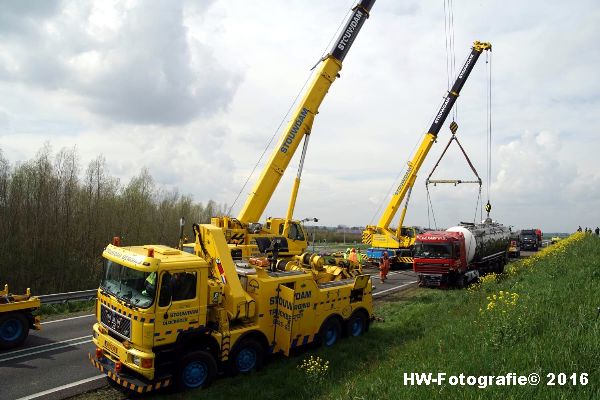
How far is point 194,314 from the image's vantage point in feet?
26.2

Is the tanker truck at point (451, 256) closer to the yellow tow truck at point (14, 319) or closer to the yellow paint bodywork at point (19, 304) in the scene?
the yellow paint bodywork at point (19, 304)

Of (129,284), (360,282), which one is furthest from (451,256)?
(129,284)

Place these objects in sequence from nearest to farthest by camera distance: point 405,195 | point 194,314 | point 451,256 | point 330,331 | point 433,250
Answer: point 194,314
point 330,331
point 451,256
point 433,250
point 405,195

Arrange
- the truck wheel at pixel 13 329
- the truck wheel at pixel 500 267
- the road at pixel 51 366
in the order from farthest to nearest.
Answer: the truck wheel at pixel 500 267 < the truck wheel at pixel 13 329 < the road at pixel 51 366

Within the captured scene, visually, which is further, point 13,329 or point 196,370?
point 13,329

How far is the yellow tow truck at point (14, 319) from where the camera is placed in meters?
10.4

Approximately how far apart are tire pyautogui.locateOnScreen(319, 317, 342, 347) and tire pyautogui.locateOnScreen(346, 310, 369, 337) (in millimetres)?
376

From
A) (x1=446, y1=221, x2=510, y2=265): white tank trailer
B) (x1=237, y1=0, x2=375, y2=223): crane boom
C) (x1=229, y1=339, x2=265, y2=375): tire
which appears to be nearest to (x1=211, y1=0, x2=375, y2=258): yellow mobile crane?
(x1=237, y1=0, x2=375, y2=223): crane boom

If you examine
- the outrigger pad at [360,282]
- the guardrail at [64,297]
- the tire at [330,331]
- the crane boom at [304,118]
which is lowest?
the guardrail at [64,297]

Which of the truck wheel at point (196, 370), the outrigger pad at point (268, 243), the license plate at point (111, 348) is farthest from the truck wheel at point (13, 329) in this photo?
the outrigger pad at point (268, 243)

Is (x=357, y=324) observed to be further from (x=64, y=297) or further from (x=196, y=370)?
(x=64, y=297)

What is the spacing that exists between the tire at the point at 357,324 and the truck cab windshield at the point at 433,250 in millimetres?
9843

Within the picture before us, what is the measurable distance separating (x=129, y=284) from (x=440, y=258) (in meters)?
15.9

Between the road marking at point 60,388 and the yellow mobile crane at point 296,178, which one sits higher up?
the yellow mobile crane at point 296,178
